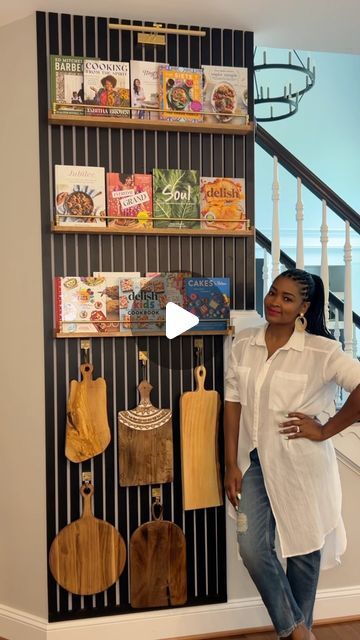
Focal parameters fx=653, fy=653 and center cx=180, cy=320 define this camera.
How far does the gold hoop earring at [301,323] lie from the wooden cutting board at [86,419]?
0.72m

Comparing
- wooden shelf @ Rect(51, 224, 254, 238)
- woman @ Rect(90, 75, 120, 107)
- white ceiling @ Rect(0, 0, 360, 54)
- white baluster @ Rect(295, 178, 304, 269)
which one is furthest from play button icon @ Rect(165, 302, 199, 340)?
white ceiling @ Rect(0, 0, 360, 54)

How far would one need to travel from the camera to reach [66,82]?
7.52 ft

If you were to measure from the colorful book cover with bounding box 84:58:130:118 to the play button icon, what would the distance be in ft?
2.33

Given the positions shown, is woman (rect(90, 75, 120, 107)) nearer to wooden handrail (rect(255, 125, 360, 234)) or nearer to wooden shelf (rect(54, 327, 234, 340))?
wooden handrail (rect(255, 125, 360, 234))

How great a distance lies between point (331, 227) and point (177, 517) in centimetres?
343

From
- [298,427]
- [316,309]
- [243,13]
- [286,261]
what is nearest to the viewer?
[298,427]

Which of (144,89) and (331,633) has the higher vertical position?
(144,89)

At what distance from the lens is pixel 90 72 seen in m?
2.30

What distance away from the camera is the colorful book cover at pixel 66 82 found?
228cm

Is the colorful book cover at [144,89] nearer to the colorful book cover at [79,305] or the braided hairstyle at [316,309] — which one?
the colorful book cover at [79,305]

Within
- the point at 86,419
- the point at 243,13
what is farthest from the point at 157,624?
the point at 243,13

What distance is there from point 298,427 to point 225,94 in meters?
1.25

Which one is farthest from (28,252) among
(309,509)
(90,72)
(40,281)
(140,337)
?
(309,509)

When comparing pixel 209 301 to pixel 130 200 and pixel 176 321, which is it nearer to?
pixel 176 321
